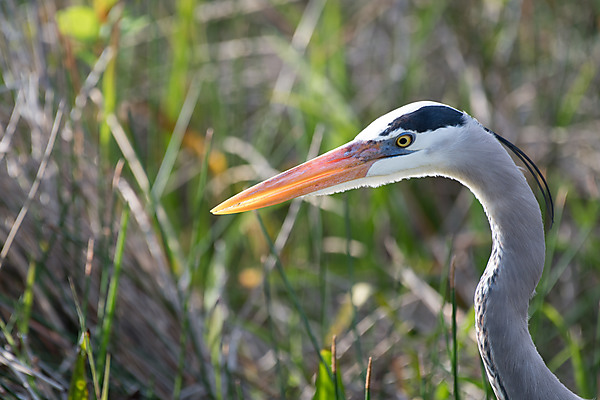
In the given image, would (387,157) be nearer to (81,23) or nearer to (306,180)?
(306,180)

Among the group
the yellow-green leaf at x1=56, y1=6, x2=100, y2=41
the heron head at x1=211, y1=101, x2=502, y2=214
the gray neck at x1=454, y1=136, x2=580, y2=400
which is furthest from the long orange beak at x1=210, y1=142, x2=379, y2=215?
the yellow-green leaf at x1=56, y1=6, x2=100, y2=41

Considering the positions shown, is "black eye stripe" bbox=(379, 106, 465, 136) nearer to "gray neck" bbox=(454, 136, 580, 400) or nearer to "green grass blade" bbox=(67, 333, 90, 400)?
"gray neck" bbox=(454, 136, 580, 400)

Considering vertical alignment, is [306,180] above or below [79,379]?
above

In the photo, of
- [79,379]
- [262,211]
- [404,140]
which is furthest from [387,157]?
[262,211]

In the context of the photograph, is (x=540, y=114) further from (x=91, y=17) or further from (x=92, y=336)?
(x=92, y=336)

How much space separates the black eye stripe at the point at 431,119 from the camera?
1.19 meters

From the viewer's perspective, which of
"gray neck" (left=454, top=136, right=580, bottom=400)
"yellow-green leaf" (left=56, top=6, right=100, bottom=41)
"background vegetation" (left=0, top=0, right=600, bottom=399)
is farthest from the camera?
"yellow-green leaf" (left=56, top=6, right=100, bottom=41)

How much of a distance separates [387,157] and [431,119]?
4.1 inches

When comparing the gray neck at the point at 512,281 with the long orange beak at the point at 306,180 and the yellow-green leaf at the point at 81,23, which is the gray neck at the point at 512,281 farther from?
the yellow-green leaf at the point at 81,23

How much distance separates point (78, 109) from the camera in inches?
69.3

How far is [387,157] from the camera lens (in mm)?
1246

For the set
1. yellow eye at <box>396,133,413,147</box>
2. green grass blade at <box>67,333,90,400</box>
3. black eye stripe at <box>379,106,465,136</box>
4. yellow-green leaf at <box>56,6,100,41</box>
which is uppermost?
yellow-green leaf at <box>56,6,100,41</box>

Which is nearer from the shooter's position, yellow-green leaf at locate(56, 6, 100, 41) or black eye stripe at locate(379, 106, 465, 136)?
black eye stripe at locate(379, 106, 465, 136)

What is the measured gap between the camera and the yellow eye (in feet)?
3.99
